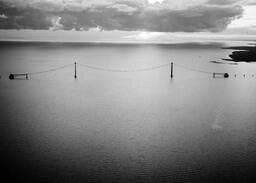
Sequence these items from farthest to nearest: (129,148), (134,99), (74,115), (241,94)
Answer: (241,94)
(134,99)
(74,115)
(129,148)

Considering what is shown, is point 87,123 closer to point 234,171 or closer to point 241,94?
point 234,171

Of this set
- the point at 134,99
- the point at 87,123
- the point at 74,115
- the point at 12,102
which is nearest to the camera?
the point at 87,123

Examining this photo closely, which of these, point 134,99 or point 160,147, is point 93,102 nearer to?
A: point 134,99

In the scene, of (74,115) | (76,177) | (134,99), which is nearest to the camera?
(76,177)

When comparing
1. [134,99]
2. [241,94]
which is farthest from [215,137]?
[241,94]

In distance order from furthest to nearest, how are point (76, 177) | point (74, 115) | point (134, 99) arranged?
point (134, 99)
point (74, 115)
point (76, 177)

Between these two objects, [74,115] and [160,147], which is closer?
[160,147]

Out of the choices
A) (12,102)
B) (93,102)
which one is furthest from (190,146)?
(12,102)

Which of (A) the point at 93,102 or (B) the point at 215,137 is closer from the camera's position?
(B) the point at 215,137
